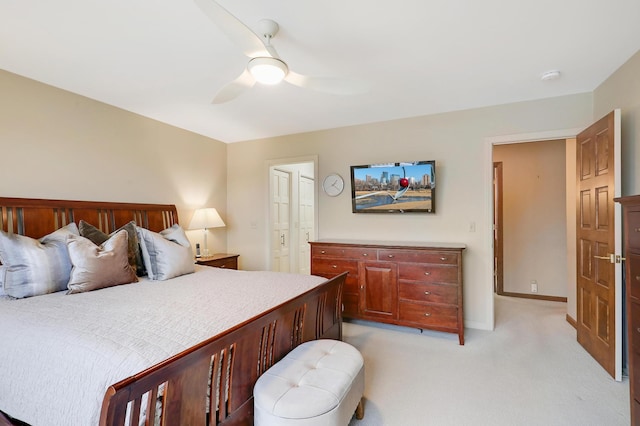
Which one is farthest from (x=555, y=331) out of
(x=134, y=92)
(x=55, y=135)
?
(x=55, y=135)

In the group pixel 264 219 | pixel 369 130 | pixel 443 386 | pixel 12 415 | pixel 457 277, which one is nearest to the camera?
pixel 12 415

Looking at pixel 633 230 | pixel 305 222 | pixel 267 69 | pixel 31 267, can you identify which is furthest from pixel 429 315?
pixel 31 267

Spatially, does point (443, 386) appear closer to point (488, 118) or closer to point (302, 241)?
point (488, 118)

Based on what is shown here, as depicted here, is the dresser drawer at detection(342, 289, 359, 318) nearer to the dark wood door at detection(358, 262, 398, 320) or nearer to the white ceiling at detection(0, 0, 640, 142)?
the dark wood door at detection(358, 262, 398, 320)

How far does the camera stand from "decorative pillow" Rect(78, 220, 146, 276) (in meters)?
2.68

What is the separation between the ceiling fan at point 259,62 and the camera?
1522 millimetres

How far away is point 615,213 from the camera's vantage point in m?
2.42

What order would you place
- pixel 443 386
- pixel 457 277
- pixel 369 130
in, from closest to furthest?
pixel 443 386, pixel 457 277, pixel 369 130

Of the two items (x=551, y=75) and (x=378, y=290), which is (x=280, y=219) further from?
(x=551, y=75)

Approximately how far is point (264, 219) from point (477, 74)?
3.34 meters

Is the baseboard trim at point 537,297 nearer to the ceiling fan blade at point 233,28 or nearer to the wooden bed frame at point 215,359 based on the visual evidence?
the wooden bed frame at point 215,359

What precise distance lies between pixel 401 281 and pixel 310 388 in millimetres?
2076

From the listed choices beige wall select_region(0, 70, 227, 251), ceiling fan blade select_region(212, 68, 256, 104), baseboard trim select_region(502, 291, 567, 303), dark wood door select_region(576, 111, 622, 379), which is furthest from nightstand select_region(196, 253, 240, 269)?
baseboard trim select_region(502, 291, 567, 303)

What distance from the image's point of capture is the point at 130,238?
2947 millimetres
